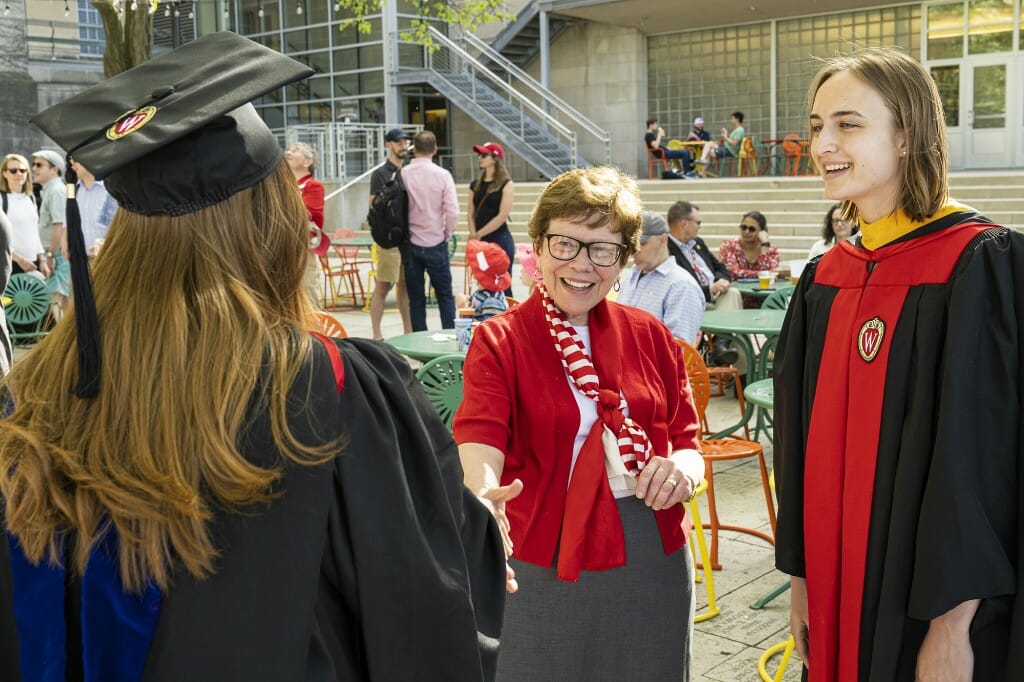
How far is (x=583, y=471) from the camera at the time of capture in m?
2.38

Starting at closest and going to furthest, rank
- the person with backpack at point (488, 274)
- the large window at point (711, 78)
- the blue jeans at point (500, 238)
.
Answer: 1. the person with backpack at point (488, 274)
2. the blue jeans at point (500, 238)
3. the large window at point (711, 78)

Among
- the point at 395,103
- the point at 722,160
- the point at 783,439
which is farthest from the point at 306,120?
the point at 783,439

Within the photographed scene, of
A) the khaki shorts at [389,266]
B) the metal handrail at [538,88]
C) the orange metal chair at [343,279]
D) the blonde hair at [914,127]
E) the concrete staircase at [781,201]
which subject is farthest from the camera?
the metal handrail at [538,88]

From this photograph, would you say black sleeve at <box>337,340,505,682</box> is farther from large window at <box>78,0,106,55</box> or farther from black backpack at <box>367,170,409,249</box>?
large window at <box>78,0,106,55</box>

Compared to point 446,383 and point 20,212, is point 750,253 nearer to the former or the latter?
point 446,383

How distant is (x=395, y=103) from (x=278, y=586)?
2621 centimetres

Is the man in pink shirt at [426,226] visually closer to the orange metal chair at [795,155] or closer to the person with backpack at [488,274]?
the person with backpack at [488,274]

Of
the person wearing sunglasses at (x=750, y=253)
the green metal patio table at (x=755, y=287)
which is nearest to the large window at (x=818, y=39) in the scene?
the person wearing sunglasses at (x=750, y=253)

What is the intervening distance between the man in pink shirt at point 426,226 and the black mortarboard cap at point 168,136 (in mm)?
7849

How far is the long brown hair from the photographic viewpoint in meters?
1.32

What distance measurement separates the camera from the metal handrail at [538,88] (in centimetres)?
2408

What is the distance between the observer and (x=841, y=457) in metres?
2.21

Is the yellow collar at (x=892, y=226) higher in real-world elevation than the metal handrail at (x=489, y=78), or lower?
lower

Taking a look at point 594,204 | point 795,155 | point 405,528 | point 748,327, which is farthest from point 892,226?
point 795,155
